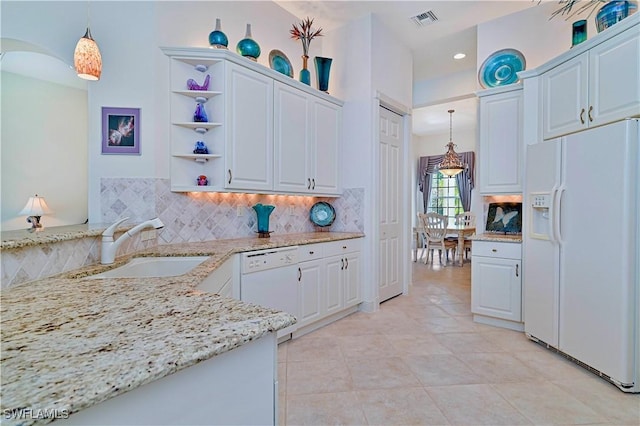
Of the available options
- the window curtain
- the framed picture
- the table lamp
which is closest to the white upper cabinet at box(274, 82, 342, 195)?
the framed picture

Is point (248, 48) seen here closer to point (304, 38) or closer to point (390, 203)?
point (304, 38)

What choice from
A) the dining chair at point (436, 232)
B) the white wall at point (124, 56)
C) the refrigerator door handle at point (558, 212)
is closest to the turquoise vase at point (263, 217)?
the white wall at point (124, 56)

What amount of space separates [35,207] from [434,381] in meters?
4.48

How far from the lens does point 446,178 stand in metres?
8.80

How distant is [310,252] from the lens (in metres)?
3.02

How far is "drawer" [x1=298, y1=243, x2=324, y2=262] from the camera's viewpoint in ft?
9.64

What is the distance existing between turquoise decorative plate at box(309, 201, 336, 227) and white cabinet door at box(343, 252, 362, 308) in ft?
1.86

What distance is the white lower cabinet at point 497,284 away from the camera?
9.99ft

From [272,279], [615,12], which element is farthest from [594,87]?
[272,279]

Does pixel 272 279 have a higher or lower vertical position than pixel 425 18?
lower

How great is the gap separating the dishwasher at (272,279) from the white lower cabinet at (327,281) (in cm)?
10

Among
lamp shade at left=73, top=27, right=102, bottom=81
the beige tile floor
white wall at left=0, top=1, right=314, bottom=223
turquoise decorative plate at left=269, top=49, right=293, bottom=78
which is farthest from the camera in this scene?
turquoise decorative plate at left=269, top=49, right=293, bottom=78

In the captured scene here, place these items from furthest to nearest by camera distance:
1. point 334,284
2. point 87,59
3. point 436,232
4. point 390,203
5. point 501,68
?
point 436,232 → point 390,203 → point 501,68 → point 334,284 → point 87,59

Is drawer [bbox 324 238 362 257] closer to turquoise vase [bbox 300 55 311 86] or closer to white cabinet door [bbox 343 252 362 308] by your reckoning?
white cabinet door [bbox 343 252 362 308]
